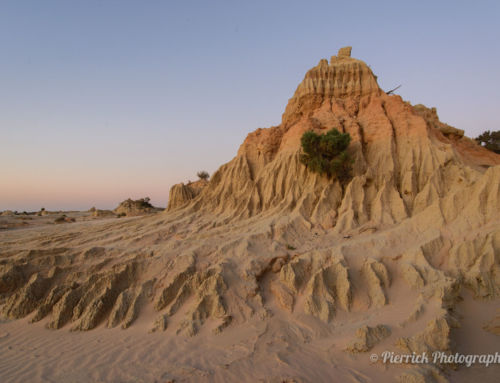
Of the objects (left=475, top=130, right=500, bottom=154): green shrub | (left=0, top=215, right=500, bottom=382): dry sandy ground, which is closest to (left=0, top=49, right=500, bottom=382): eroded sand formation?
(left=0, top=215, right=500, bottom=382): dry sandy ground

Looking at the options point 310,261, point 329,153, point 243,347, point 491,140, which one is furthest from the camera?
point 491,140

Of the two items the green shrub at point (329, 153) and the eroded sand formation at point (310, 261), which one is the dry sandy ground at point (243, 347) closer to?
the eroded sand formation at point (310, 261)

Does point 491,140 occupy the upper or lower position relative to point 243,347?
upper

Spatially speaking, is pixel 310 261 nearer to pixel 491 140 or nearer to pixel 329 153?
pixel 329 153

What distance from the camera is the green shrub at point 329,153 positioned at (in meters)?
→ 15.0

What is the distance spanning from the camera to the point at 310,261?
35.0ft

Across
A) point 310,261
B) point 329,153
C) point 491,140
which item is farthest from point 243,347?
point 491,140

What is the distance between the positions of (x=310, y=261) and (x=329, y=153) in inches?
282

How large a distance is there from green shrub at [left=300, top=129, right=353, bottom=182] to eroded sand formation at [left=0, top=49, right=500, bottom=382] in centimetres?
67

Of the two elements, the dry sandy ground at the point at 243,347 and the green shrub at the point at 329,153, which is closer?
the dry sandy ground at the point at 243,347

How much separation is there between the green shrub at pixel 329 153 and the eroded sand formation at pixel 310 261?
67 cm

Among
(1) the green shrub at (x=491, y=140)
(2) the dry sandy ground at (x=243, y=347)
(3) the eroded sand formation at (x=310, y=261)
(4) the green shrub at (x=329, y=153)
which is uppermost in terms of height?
(1) the green shrub at (x=491, y=140)

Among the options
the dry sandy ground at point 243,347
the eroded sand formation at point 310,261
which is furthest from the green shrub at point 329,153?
the dry sandy ground at point 243,347

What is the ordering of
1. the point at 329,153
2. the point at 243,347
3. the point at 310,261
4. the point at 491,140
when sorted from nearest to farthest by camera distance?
the point at 243,347, the point at 310,261, the point at 329,153, the point at 491,140
